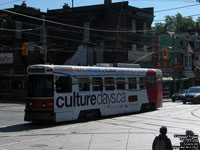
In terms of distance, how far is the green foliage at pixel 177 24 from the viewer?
9900 centimetres

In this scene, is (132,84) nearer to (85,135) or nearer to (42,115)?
(42,115)

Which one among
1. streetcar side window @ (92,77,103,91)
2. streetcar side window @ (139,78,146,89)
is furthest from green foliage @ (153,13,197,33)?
streetcar side window @ (92,77,103,91)

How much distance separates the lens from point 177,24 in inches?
3979

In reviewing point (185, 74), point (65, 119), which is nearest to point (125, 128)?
point (65, 119)

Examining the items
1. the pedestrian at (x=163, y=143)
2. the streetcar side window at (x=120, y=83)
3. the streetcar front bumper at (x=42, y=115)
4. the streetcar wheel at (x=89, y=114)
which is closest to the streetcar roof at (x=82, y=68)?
the streetcar side window at (x=120, y=83)

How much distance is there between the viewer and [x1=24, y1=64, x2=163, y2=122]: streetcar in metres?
16.0

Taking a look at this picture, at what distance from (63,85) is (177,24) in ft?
294

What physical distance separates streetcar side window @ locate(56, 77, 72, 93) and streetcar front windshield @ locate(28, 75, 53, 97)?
0.38 meters

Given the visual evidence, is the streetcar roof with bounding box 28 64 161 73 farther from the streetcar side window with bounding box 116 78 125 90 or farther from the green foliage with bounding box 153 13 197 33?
the green foliage with bounding box 153 13 197 33

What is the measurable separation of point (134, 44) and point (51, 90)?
29.7 m

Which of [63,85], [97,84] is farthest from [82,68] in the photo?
[63,85]

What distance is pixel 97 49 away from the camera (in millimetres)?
43625

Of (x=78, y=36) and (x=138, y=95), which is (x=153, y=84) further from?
(x=78, y=36)

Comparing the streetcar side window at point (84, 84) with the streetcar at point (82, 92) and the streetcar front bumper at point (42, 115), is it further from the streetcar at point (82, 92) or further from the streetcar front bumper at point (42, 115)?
the streetcar front bumper at point (42, 115)
